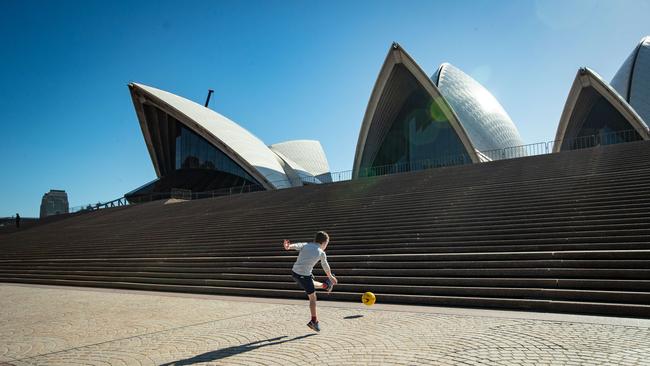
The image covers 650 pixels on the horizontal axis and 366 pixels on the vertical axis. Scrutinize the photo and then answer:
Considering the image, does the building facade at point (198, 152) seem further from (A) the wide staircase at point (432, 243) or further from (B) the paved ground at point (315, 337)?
(B) the paved ground at point (315, 337)

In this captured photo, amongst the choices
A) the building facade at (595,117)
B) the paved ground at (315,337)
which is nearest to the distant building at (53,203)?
the building facade at (595,117)

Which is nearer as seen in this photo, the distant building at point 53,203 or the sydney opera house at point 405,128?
the sydney opera house at point 405,128

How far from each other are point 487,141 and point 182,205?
1024 inches

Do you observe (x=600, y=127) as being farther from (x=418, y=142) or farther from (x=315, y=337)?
(x=315, y=337)

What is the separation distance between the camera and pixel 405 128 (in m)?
34.7

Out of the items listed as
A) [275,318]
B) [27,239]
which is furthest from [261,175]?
[275,318]

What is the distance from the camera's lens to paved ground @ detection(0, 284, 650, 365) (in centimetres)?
362

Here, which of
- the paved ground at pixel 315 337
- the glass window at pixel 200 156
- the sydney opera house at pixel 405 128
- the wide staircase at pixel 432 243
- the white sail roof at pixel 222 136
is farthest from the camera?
the glass window at pixel 200 156

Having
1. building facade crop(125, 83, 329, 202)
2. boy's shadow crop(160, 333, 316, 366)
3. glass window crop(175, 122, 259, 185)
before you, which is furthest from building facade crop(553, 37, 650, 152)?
boy's shadow crop(160, 333, 316, 366)

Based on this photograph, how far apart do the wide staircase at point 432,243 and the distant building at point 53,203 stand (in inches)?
1994

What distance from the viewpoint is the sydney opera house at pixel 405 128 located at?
30.6 m

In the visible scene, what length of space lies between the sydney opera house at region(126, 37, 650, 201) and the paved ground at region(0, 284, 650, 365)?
24272mm

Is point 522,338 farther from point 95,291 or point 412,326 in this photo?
point 95,291

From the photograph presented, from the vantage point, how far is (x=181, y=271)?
10164 millimetres
